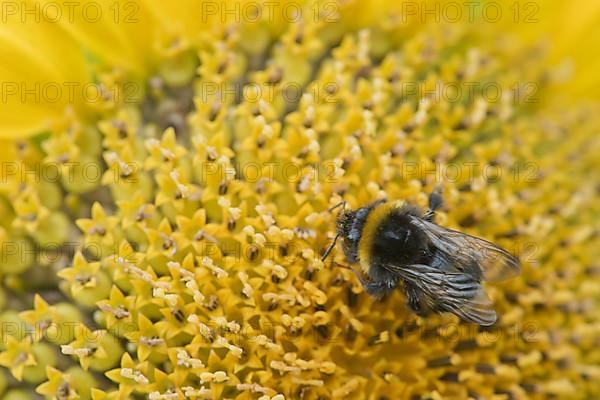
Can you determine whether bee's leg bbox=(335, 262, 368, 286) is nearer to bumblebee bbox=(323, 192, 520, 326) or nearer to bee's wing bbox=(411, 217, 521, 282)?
bumblebee bbox=(323, 192, 520, 326)

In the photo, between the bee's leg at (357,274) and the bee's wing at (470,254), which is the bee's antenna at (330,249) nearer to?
the bee's leg at (357,274)

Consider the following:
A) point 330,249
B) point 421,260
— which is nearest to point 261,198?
point 330,249

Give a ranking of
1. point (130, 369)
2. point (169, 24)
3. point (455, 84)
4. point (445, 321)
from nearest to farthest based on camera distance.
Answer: point (130, 369) < point (445, 321) < point (169, 24) < point (455, 84)

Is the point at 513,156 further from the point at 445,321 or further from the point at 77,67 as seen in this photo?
the point at 77,67

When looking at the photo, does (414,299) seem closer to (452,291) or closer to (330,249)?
(452,291)

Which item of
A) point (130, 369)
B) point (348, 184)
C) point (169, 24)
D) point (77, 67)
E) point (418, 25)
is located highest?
point (418, 25)

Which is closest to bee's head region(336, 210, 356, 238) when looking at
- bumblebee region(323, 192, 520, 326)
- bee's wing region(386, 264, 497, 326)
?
bumblebee region(323, 192, 520, 326)

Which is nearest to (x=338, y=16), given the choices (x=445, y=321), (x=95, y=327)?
(x=445, y=321)
